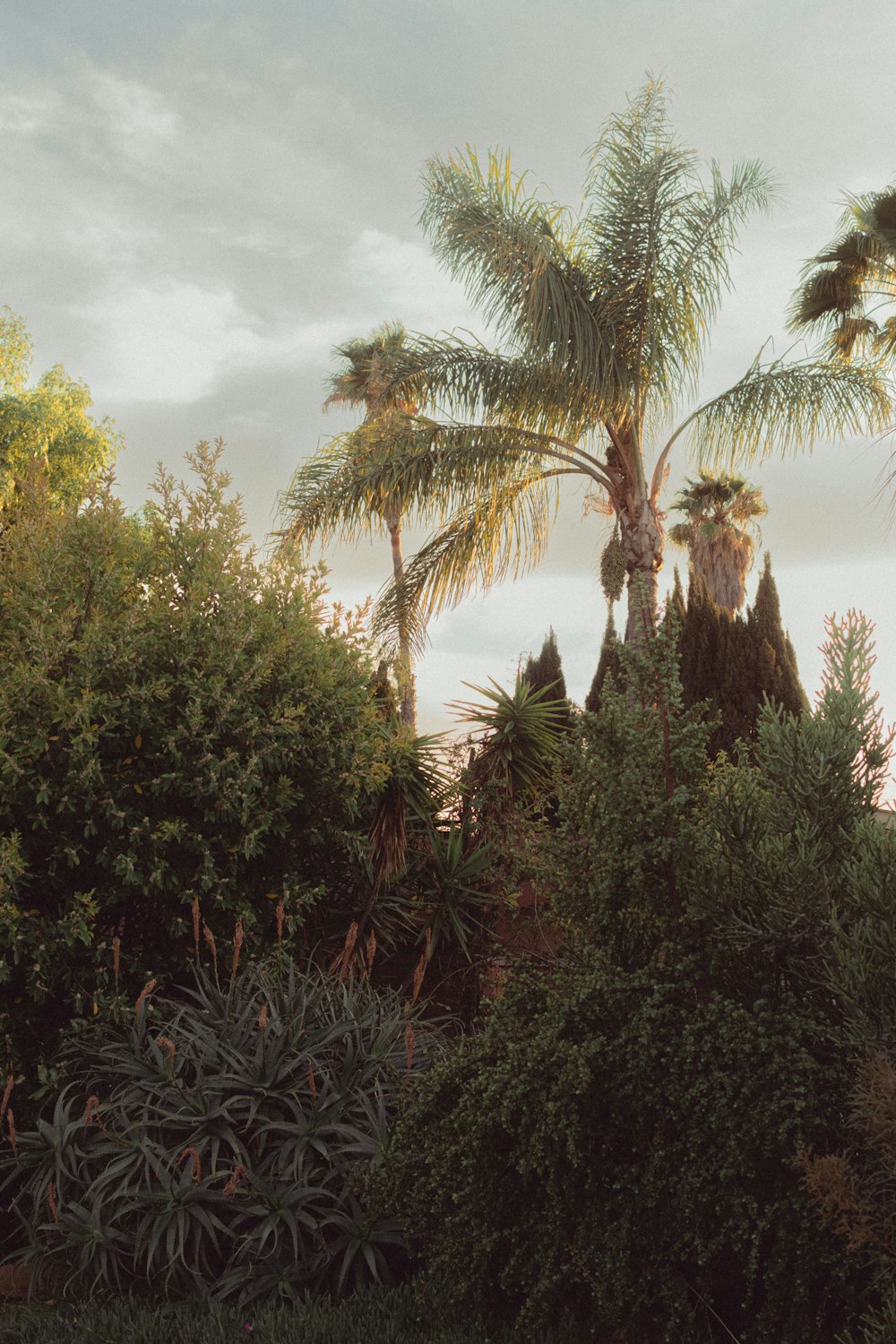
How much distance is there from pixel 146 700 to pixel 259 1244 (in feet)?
10.9

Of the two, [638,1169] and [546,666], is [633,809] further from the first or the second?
[546,666]

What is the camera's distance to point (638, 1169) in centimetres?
396

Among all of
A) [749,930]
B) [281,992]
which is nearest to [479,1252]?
[749,930]

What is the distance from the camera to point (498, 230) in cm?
1285

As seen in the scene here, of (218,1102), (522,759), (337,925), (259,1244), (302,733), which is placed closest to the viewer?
(259,1244)

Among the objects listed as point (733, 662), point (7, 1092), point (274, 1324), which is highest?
point (733, 662)

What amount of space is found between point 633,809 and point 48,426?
2204 centimetres

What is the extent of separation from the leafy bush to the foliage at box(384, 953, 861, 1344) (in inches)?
24.3

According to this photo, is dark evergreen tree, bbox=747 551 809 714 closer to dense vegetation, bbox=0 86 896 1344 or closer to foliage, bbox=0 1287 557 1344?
dense vegetation, bbox=0 86 896 1344

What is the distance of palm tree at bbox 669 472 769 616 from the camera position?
1100 inches

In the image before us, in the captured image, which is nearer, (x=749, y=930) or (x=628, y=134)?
(x=749, y=930)

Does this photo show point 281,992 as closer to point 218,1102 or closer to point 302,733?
point 218,1102

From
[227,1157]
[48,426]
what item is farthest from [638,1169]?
[48,426]

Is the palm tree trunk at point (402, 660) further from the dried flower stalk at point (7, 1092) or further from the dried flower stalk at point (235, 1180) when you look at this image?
the dried flower stalk at point (235, 1180)
